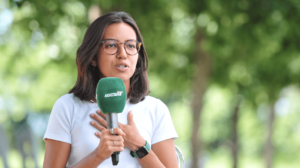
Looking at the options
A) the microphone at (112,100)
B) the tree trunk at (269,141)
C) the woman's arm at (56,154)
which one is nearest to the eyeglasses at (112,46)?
the microphone at (112,100)

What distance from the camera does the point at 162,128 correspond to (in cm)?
237

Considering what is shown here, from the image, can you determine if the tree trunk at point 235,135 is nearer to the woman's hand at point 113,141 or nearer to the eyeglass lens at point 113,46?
the eyeglass lens at point 113,46

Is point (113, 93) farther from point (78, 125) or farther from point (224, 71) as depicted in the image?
point (224, 71)

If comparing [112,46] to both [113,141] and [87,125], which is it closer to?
[87,125]

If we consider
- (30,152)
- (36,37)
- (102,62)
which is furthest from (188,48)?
(102,62)

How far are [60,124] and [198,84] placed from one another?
6.84 metres

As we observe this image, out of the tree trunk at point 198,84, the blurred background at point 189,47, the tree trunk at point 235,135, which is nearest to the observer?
the blurred background at point 189,47

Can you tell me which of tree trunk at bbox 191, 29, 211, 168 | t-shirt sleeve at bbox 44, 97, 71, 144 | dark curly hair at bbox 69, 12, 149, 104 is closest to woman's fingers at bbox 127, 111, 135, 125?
dark curly hair at bbox 69, 12, 149, 104

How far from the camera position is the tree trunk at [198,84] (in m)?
8.66

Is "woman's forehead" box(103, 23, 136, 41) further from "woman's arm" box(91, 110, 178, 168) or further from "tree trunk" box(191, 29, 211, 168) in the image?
"tree trunk" box(191, 29, 211, 168)

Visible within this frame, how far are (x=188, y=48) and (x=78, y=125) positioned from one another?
23.0 feet

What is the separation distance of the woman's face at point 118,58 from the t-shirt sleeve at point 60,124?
1.14 feet

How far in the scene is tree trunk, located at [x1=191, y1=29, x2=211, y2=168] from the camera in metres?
8.66

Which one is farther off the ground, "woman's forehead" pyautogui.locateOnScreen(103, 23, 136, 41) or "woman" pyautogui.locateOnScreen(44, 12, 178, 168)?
"woman's forehead" pyautogui.locateOnScreen(103, 23, 136, 41)
